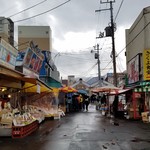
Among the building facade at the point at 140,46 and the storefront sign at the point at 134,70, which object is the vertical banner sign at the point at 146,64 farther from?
the storefront sign at the point at 134,70

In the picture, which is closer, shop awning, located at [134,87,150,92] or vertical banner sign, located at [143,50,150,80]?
shop awning, located at [134,87,150,92]

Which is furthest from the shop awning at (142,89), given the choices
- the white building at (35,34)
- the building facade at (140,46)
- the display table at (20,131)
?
the white building at (35,34)

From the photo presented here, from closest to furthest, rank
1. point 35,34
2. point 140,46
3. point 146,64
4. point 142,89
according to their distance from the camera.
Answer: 1. point 142,89
2. point 146,64
3. point 140,46
4. point 35,34

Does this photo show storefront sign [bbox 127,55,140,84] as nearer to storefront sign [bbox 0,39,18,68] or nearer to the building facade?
the building facade

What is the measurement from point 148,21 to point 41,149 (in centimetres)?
1762

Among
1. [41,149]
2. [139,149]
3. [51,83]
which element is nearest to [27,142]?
[41,149]

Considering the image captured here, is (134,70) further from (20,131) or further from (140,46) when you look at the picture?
(20,131)

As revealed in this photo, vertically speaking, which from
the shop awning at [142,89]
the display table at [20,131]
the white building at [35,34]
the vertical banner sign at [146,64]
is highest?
the white building at [35,34]

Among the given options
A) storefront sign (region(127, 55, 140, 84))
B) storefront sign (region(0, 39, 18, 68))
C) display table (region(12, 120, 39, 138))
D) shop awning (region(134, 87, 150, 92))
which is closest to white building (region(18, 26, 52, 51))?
storefront sign (region(127, 55, 140, 84))

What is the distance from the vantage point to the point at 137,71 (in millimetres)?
27938

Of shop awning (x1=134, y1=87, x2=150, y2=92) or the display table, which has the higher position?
shop awning (x1=134, y1=87, x2=150, y2=92)

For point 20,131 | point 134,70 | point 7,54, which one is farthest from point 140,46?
point 20,131

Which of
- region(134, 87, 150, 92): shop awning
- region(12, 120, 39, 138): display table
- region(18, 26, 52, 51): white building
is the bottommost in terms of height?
region(12, 120, 39, 138): display table

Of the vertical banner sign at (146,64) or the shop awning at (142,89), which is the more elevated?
the vertical banner sign at (146,64)
